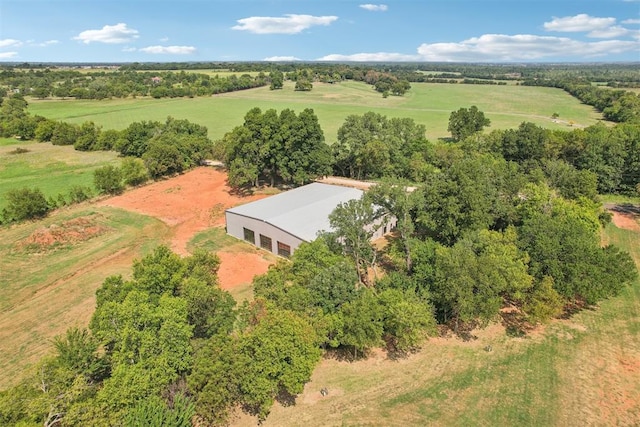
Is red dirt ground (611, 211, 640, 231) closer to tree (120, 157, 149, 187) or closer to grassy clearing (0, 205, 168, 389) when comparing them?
grassy clearing (0, 205, 168, 389)

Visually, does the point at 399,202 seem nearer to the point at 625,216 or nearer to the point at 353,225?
the point at 353,225

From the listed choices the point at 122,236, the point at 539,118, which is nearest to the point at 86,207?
the point at 122,236

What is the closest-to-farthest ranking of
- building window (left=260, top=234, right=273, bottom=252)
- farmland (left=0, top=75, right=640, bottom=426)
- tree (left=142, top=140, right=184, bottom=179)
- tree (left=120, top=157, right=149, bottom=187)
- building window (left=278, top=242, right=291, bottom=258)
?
1. farmland (left=0, top=75, right=640, bottom=426)
2. building window (left=278, top=242, right=291, bottom=258)
3. building window (left=260, top=234, right=273, bottom=252)
4. tree (left=120, top=157, right=149, bottom=187)
5. tree (left=142, top=140, right=184, bottom=179)

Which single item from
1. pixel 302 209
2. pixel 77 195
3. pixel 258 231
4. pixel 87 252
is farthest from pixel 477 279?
pixel 77 195

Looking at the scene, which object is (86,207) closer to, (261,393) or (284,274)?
(284,274)

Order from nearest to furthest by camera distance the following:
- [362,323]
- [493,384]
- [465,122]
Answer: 1. [362,323]
2. [493,384]
3. [465,122]

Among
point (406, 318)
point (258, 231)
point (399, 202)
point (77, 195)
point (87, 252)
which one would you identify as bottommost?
point (87, 252)

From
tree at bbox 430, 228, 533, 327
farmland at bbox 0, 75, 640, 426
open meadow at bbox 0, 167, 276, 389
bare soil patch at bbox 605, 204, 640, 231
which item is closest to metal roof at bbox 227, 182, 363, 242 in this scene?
open meadow at bbox 0, 167, 276, 389

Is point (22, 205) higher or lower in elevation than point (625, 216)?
higher
